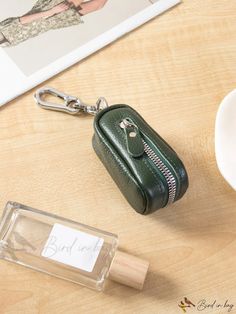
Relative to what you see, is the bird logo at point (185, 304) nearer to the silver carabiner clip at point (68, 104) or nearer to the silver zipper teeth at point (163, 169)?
the silver zipper teeth at point (163, 169)

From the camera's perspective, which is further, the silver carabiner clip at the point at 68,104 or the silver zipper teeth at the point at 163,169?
the silver carabiner clip at the point at 68,104

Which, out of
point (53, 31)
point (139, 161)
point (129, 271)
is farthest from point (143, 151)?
point (53, 31)

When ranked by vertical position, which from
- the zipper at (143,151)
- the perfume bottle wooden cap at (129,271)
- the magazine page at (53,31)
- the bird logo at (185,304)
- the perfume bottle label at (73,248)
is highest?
the magazine page at (53,31)

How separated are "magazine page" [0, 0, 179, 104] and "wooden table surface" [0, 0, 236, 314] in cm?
2

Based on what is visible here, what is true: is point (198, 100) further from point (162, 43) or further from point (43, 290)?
point (43, 290)

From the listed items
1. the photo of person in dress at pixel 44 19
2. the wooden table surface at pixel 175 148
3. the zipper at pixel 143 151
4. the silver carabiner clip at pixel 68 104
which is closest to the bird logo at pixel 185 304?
the wooden table surface at pixel 175 148

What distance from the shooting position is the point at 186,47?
63cm

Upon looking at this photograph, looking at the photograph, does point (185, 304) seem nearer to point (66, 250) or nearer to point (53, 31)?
point (66, 250)

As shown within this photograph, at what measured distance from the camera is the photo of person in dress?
61 centimetres

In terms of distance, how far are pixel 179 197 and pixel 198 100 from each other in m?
0.16

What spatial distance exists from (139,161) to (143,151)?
12 millimetres

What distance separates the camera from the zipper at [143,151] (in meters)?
0.46

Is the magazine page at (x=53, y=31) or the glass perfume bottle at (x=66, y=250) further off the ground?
the magazine page at (x=53, y=31)

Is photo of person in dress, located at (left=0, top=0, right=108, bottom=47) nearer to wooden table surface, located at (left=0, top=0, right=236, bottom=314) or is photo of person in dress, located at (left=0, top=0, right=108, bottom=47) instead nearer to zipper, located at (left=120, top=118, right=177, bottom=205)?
wooden table surface, located at (left=0, top=0, right=236, bottom=314)
